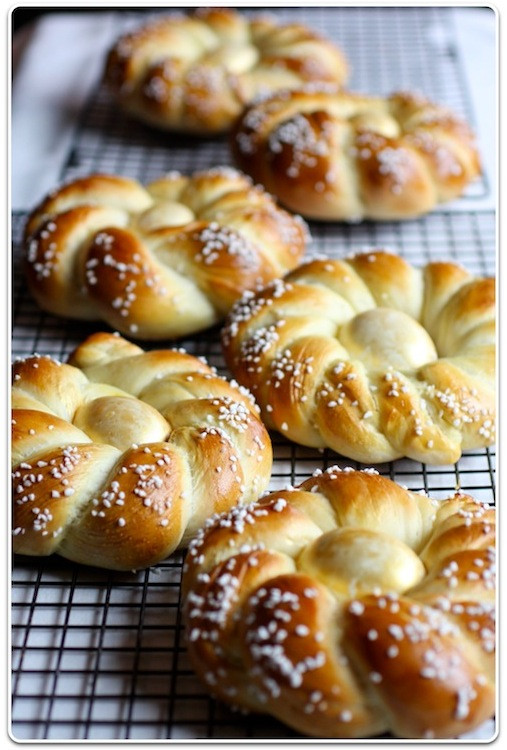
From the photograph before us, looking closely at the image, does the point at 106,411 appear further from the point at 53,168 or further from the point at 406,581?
the point at 53,168

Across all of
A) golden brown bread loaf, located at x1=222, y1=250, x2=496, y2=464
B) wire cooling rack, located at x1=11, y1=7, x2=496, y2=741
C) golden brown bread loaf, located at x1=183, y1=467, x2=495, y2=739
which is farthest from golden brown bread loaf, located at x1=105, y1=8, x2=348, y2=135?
golden brown bread loaf, located at x1=183, y1=467, x2=495, y2=739

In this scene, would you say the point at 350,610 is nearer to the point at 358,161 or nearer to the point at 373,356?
the point at 373,356

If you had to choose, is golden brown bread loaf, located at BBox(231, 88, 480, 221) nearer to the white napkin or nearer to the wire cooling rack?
the wire cooling rack

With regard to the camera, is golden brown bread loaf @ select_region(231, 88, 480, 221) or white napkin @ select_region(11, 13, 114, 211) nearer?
golden brown bread loaf @ select_region(231, 88, 480, 221)

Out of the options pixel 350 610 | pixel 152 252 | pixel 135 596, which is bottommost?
pixel 135 596

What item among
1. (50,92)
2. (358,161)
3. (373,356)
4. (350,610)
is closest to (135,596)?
(350,610)

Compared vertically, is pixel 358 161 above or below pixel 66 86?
above

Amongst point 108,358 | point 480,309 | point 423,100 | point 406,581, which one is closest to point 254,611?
point 406,581
